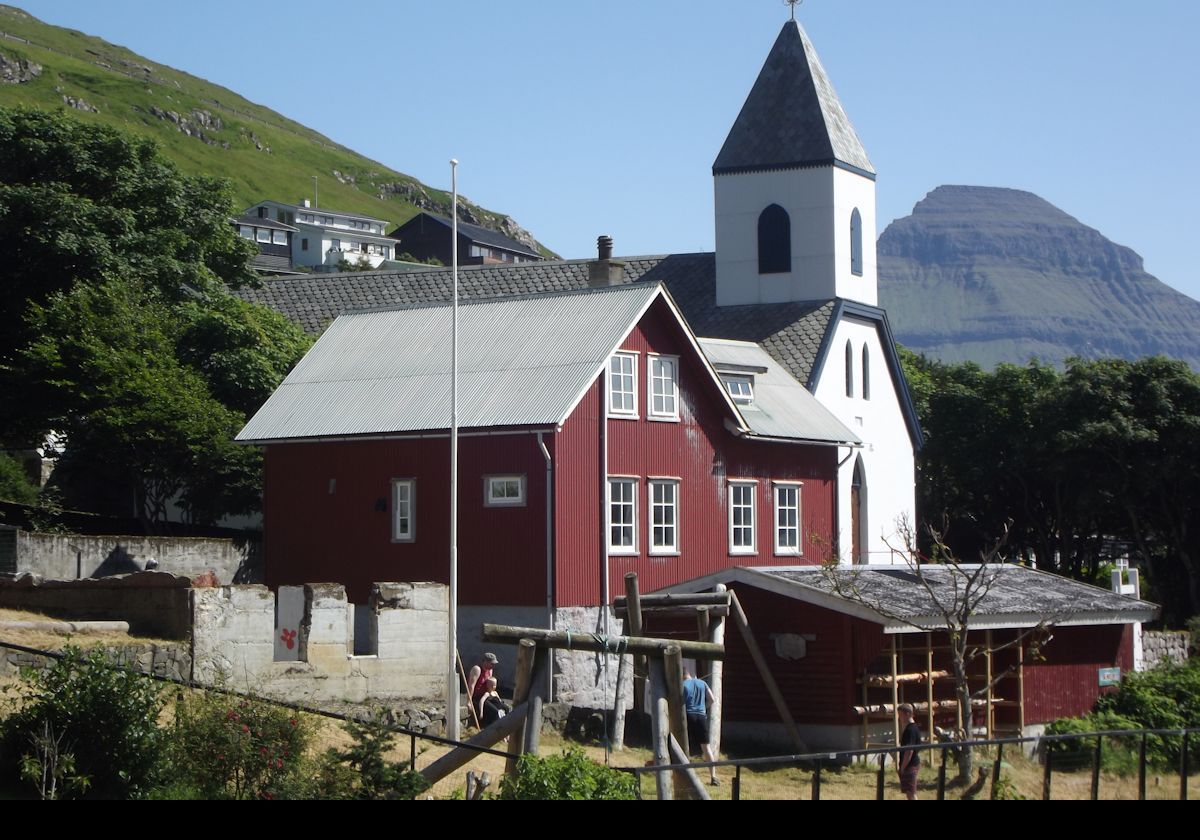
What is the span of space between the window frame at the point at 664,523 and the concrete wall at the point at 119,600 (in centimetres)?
1163

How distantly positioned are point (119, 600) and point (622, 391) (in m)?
12.1

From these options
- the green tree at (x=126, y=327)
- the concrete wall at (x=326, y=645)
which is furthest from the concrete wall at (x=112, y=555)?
the concrete wall at (x=326, y=645)

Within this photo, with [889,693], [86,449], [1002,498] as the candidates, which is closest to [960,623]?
[889,693]

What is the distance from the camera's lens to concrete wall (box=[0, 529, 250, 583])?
118ft

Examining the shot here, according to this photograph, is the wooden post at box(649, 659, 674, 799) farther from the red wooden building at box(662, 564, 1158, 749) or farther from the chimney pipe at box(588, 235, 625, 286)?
the chimney pipe at box(588, 235, 625, 286)

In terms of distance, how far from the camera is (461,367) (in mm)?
37688

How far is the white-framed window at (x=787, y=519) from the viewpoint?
40812 mm

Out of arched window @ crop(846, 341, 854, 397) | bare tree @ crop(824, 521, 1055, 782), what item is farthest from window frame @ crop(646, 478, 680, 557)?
arched window @ crop(846, 341, 854, 397)

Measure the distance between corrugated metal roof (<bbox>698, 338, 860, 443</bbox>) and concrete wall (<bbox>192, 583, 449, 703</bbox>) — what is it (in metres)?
12.4

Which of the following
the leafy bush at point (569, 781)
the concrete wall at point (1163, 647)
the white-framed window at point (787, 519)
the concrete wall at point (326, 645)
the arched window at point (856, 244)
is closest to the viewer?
the leafy bush at point (569, 781)

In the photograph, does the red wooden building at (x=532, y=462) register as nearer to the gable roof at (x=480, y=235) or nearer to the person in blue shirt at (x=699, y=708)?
the person in blue shirt at (x=699, y=708)


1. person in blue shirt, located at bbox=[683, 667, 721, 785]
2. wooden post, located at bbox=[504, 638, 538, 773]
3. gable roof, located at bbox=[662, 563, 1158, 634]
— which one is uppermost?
gable roof, located at bbox=[662, 563, 1158, 634]

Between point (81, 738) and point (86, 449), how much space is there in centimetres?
2545

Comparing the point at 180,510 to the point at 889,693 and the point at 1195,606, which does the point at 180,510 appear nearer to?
the point at 889,693
